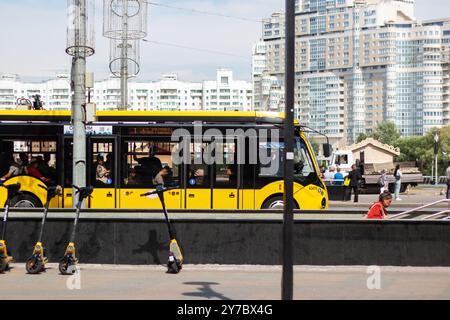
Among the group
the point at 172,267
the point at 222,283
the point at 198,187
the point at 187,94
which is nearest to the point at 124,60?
the point at 198,187

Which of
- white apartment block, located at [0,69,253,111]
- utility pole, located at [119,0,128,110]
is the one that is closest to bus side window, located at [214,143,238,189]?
utility pole, located at [119,0,128,110]

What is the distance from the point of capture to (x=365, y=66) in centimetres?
16138

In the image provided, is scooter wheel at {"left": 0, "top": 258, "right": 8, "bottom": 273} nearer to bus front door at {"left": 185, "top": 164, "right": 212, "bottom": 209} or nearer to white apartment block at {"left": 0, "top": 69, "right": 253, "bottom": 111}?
bus front door at {"left": 185, "top": 164, "right": 212, "bottom": 209}

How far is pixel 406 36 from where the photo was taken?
512 feet

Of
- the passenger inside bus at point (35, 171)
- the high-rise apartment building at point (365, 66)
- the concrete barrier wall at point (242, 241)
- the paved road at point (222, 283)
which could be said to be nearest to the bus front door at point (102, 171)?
the passenger inside bus at point (35, 171)

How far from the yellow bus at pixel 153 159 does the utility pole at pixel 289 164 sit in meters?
10.6

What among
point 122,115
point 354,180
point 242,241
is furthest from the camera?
point 354,180

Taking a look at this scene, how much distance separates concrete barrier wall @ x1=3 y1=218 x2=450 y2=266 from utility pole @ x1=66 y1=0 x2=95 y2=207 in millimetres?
3721

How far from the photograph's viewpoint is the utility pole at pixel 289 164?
6.94 meters

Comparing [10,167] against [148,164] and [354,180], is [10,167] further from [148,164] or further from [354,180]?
[354,180]

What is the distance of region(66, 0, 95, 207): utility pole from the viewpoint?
588 inches

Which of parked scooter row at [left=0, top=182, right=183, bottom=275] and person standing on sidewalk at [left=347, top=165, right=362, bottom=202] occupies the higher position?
person standing on sidewalk at [left=347, top=165, right=362, bottom=202]

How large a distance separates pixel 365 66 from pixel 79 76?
15195cm
